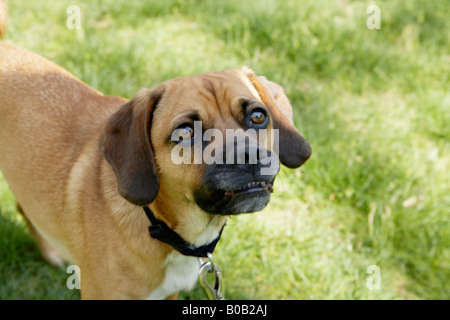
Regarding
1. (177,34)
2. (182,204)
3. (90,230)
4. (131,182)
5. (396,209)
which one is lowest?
(396,209)

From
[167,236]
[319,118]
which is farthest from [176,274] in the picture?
[319,118]

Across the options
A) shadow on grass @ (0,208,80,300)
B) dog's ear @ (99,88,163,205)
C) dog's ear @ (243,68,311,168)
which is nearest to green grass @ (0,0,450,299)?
shadow on grass @ (0,208,80,300)

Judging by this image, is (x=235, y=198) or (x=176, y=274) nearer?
(x=235, y=198)

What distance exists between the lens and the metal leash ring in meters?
3.12

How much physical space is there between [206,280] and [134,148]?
1001 mm

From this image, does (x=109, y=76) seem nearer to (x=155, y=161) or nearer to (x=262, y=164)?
(x=155, y=161)

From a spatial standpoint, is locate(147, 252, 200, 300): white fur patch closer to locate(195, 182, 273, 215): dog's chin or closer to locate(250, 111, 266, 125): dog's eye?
locate(195, 182, 273, 215): dog's chin

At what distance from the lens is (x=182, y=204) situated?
9.52ft

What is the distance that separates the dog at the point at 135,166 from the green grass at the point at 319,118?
3.04ft

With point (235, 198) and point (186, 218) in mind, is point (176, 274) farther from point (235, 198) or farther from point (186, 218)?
point (235, 198)

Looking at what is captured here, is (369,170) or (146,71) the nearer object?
(369,170)

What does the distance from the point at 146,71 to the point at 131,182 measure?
3119 millimetres

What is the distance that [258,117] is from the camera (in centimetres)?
289

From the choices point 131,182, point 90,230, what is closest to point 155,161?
point 131,182
